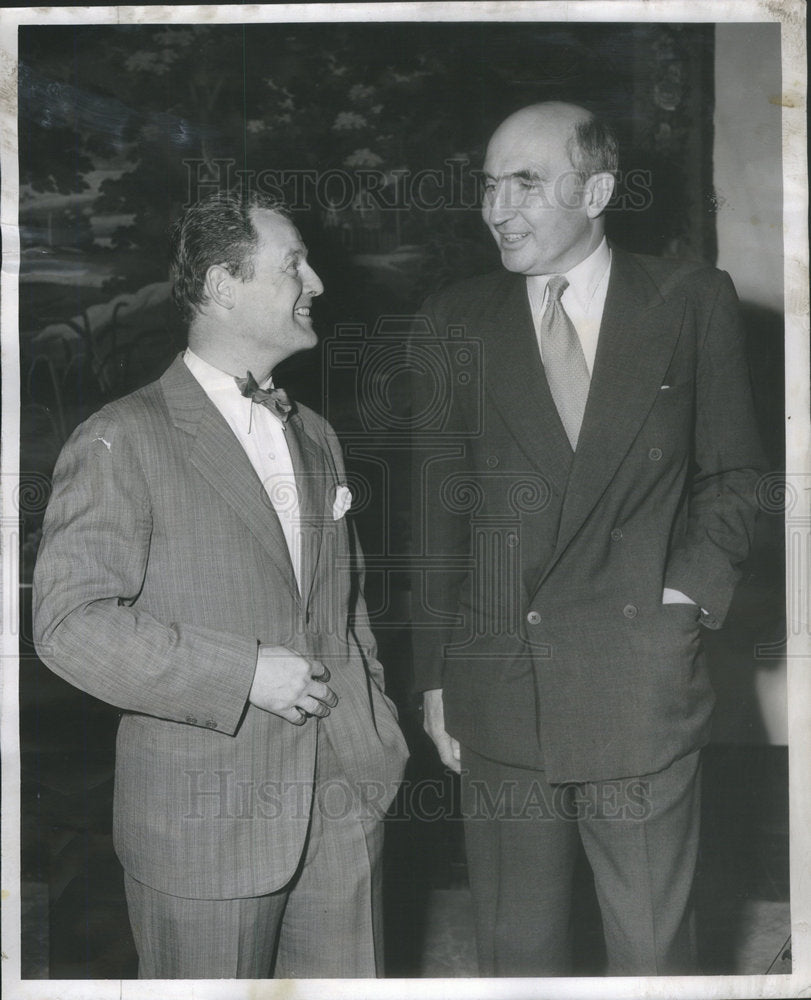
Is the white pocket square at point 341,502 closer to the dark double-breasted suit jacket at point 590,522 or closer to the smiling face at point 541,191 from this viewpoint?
the dark double-breasted suit jacket at point 590,522

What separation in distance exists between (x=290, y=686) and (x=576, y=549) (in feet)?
2.08

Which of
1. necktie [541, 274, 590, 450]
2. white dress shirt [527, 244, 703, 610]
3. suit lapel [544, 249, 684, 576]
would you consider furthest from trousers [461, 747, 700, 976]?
white dress shirt [527, 244, 703, 610]

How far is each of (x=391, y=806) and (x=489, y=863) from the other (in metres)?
0.23

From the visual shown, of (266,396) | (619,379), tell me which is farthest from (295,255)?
(619,379)

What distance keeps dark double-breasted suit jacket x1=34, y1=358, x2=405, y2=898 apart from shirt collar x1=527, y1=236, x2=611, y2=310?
1.90 feet

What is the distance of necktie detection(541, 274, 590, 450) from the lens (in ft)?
6.77

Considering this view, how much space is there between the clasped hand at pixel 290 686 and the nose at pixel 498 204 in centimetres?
98

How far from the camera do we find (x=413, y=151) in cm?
209

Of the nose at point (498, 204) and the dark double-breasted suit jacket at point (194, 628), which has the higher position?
the nose at point (498, 204)

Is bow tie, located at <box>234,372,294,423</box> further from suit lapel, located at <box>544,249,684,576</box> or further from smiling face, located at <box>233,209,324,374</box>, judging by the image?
suit lapel, located at <box>544,249,684,576</box>

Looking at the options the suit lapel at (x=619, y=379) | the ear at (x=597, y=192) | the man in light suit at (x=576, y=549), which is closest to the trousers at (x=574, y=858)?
the man in light suit at (x=576, y=549)

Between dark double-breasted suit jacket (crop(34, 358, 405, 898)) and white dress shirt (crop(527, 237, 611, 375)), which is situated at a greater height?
white dress shirt (crop(527, 237, 611, 375))

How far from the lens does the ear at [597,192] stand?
2.08 meters

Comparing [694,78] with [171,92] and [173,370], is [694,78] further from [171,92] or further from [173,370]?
[173,370]
